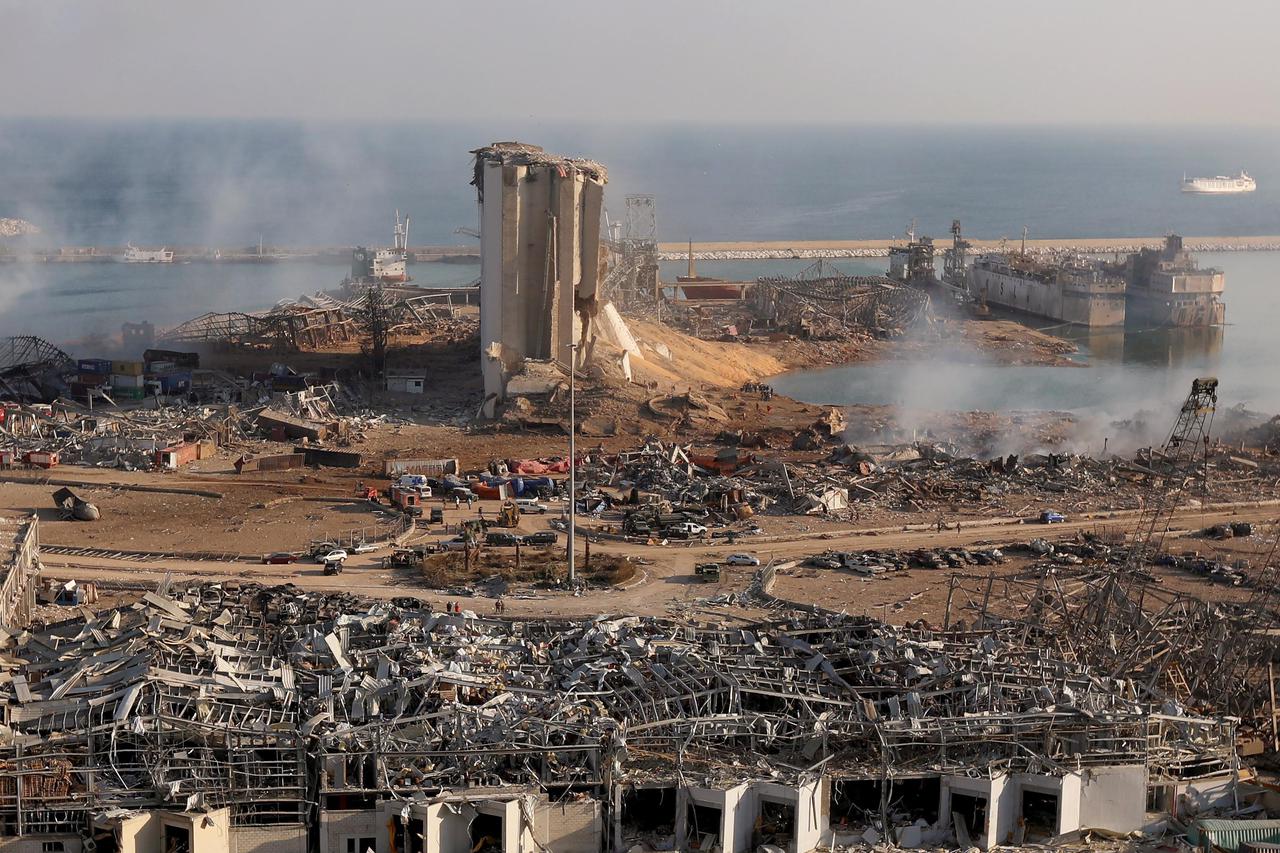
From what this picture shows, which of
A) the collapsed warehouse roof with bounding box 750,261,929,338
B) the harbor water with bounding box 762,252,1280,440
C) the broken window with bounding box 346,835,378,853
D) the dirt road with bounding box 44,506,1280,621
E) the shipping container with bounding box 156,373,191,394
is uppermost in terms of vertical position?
the collapsed warehouse roof with bounding box 750,261,929,338

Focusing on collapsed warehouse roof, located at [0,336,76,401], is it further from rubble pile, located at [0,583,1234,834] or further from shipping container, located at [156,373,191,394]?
rubble pile, located at [0,583,1234,834]

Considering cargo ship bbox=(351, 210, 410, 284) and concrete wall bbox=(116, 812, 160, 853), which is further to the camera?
cargo ship bbox=(351, 210, 410, 284)

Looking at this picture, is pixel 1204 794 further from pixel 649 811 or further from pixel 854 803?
pixel 649 811

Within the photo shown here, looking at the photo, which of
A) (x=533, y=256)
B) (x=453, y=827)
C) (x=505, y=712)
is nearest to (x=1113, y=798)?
(x=505, y=712)

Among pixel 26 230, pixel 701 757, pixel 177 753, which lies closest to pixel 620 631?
pixel 701 757

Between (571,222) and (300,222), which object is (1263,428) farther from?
(300,222)

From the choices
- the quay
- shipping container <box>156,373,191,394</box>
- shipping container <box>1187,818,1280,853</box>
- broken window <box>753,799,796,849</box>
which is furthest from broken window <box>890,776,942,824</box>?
the quay
